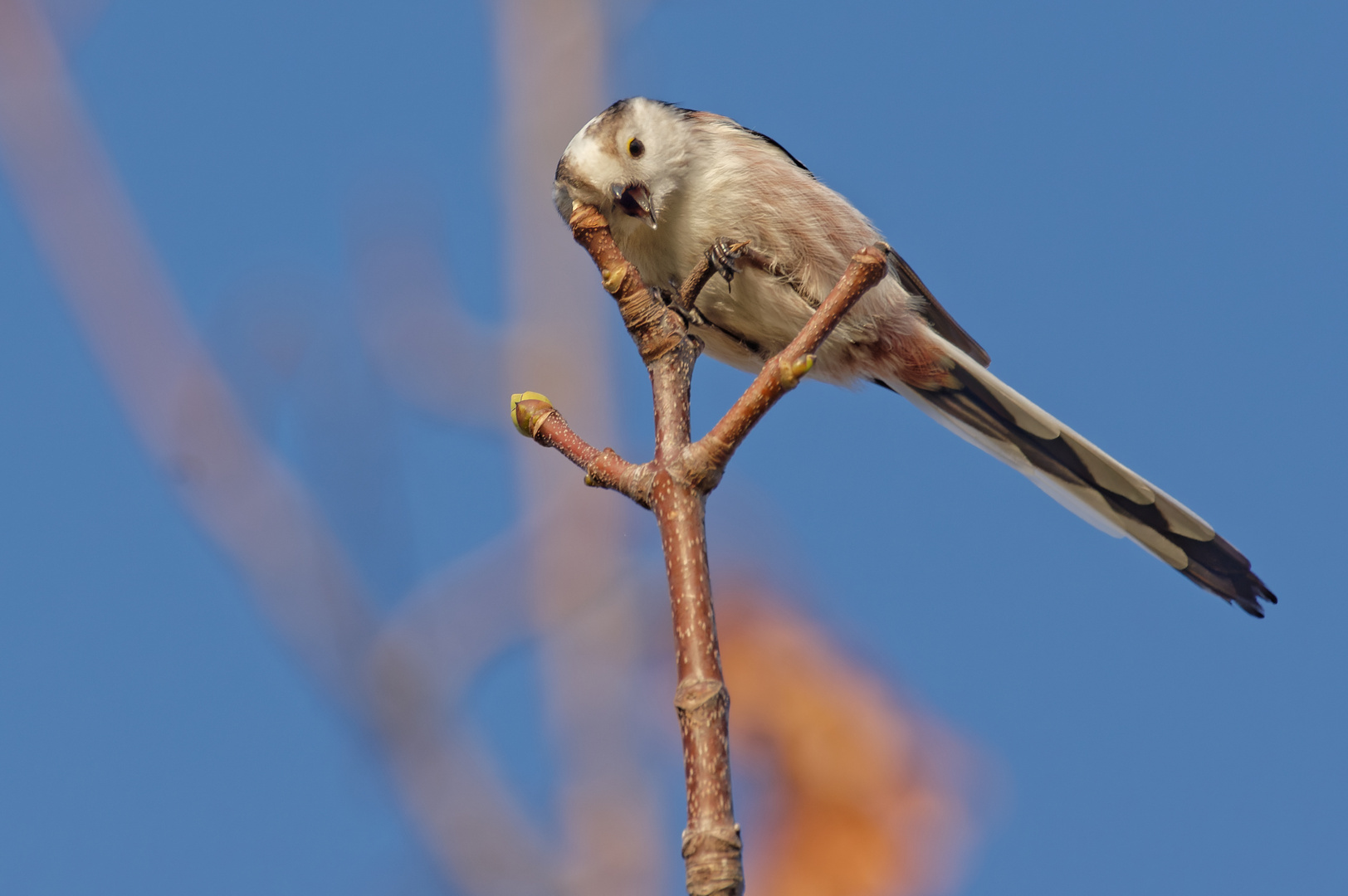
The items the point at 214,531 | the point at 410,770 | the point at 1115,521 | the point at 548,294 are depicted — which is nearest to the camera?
the point at 214,531

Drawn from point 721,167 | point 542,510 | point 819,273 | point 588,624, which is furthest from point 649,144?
point 588,624

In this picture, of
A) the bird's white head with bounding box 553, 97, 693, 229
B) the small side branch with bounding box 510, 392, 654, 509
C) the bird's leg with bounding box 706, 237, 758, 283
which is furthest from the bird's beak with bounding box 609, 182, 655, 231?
the small side branch with bounding box 510, 392, 654, 509

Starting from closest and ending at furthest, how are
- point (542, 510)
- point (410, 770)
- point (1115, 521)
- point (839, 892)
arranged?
1. point (410, 770)
2. point (839, 892)
3. point (542, 510)
4. point (1115, 521)

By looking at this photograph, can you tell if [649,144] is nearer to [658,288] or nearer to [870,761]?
[658,288]

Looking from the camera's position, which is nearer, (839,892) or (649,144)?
(839,892)

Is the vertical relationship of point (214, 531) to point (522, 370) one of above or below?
→ below

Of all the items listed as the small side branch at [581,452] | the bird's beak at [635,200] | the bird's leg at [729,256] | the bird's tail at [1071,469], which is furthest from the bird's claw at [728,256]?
the small side branch at [581,452]

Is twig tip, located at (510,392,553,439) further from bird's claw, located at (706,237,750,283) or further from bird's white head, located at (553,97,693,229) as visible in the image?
bird's white head, located at (553,97,693,229)

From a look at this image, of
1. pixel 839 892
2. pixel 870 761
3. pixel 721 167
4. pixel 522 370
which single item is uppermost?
pixel 721 167
